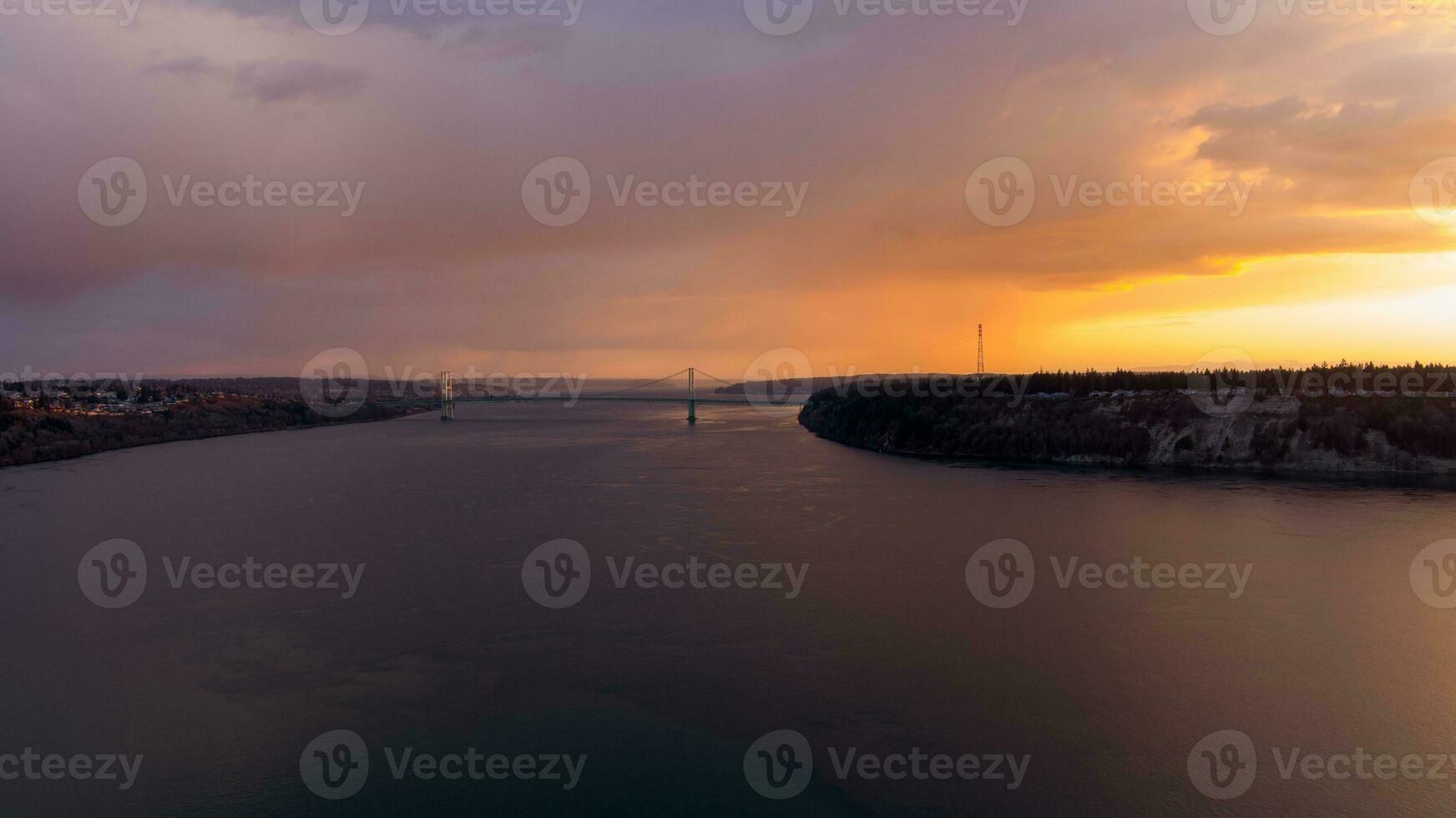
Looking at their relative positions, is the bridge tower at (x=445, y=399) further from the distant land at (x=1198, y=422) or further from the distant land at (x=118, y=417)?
the distant land at (x=1198, y=422)

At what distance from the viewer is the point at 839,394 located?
69.1m

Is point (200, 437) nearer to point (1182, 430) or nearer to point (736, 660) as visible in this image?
point (736, 660)

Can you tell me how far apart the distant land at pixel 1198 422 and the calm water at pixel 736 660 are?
800 centimetres

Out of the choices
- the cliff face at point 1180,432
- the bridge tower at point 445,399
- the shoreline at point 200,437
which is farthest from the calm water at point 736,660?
the bridge tower at point 445,399

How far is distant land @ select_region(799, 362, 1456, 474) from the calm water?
26.3 feet

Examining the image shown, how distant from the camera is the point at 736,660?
444 inches

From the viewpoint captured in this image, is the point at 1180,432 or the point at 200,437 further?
the point at 200,437

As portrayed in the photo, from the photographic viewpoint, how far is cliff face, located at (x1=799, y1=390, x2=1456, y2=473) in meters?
30.4

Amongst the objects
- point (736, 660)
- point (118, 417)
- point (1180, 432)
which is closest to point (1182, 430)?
point (1180, 432)

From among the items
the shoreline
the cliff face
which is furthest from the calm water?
the shoreline

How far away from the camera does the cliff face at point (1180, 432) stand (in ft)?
99.7

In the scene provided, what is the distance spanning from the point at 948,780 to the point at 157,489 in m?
33.1

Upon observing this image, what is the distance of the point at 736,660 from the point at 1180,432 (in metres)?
32.1

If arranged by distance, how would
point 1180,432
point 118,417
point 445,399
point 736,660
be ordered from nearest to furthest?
point 736,660 → point 1180,432 → point 118,417 → point 445,399
